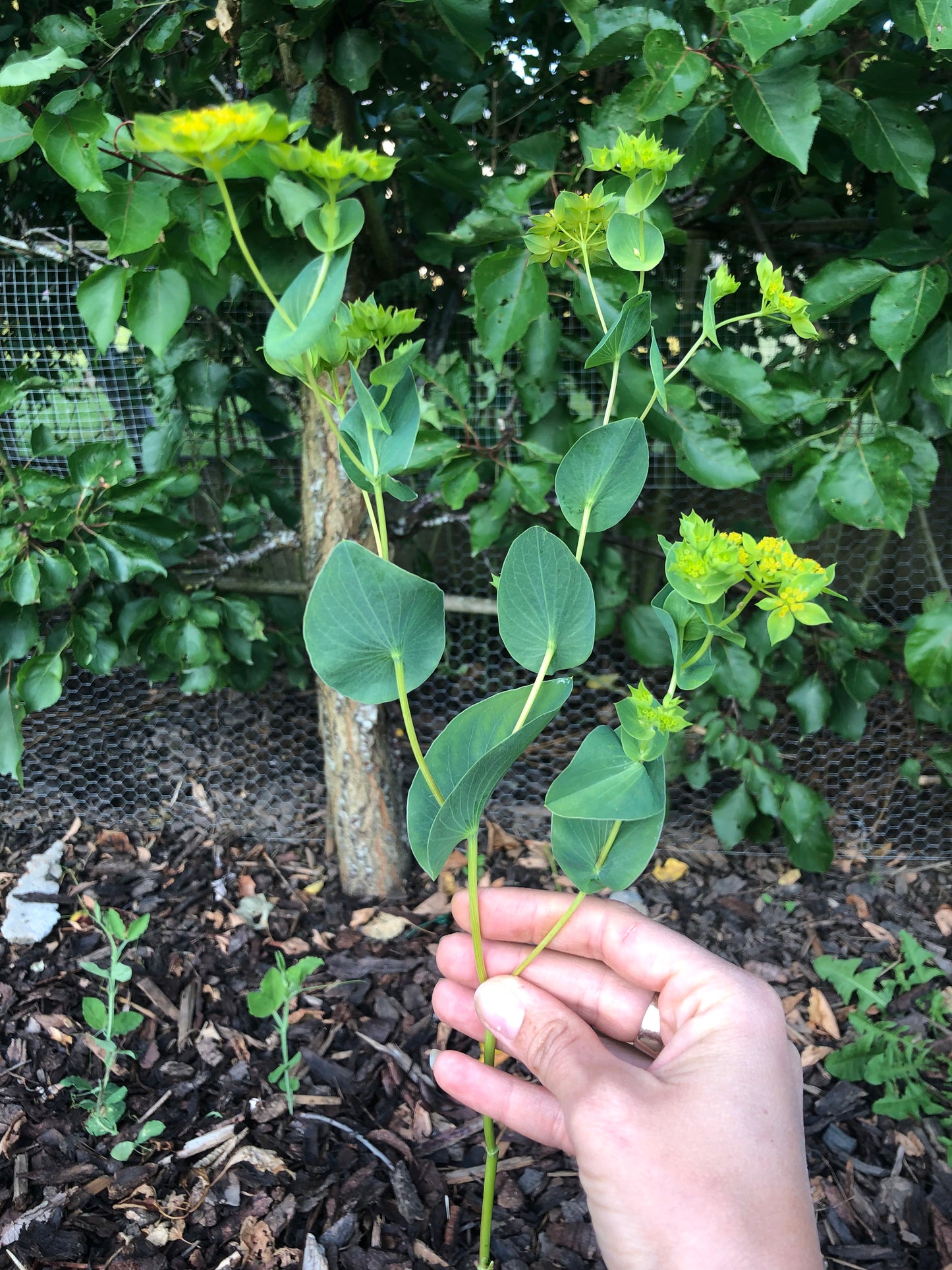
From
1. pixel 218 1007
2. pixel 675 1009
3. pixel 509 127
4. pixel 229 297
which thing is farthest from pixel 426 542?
pixel 675 1009

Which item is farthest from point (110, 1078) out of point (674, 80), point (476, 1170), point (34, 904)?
point (674, 80)

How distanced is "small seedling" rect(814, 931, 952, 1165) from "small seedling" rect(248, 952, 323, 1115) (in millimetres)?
659

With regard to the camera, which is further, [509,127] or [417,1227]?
[509,127]

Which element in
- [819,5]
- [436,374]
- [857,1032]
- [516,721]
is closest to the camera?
[516,721]

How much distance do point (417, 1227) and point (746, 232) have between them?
1344mm

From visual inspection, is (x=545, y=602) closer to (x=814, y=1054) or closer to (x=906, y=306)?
(x=906, y=306)

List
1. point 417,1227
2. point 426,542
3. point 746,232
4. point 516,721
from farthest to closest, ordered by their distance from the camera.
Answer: point 426,542 < point 746,232 < point 417,1227 < point 516,721

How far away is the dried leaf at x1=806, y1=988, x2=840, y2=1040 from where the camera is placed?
1.15 meters

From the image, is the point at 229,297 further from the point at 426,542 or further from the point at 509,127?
the point at 426,542

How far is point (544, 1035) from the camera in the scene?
60 cm

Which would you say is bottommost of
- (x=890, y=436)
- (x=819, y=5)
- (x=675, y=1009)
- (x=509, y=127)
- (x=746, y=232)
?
(x=675, y=1009)

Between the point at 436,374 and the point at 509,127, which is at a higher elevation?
the point at 509,127

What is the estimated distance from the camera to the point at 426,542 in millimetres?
1703

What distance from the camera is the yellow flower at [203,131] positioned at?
337 millimetres
